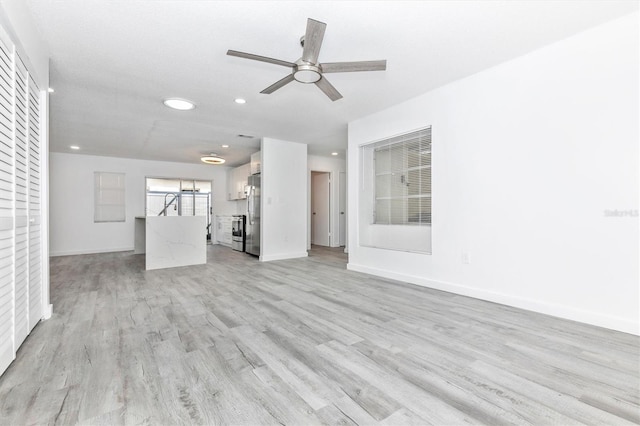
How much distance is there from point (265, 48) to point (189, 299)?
2667 millimetres

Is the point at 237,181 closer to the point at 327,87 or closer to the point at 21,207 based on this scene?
the point at 327,87

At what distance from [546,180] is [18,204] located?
13.8ft

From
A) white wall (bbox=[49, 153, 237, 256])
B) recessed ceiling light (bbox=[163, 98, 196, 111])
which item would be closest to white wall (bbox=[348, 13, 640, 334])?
recessed ceiling light (bbox=[163, 98, 196, 111])

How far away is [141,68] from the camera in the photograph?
3068 mm

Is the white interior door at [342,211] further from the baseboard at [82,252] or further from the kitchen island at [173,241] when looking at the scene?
the baseboard at [82,252]

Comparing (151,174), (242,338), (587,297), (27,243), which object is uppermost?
(151,174)

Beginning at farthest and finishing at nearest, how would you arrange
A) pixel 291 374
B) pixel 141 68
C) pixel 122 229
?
pixel 122 229, pixel 141 68, pixel 291 374

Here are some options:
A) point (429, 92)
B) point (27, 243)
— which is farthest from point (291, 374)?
point (429, 92)

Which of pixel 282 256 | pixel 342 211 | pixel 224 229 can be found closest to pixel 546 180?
pixel 282 256

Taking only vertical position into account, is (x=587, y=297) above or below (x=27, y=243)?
below

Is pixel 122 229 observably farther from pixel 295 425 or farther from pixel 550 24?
pixel 550 24

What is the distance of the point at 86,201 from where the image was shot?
7.38 meters

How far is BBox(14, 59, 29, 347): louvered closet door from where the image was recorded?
2012mm

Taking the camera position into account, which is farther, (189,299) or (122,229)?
(122,229)
